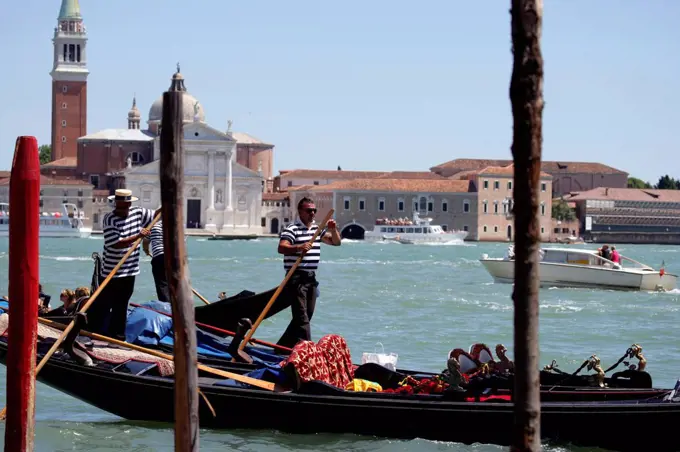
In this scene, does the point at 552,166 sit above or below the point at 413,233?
above

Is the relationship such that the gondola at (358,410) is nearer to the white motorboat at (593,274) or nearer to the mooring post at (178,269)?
the mooring post at (178,269)

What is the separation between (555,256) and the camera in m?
19.7

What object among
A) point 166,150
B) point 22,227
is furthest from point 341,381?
point 166,150

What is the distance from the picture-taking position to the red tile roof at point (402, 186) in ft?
196

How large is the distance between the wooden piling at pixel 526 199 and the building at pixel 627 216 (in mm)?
62339

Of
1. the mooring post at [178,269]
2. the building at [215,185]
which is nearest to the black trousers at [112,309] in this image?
the mooring post at [178,269]

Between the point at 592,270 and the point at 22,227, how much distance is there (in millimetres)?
14973

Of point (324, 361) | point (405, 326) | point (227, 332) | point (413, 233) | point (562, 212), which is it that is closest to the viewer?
point (324, 361)

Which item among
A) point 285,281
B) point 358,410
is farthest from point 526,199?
point 285,281

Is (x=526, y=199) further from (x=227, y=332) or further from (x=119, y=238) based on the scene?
(x=227, y=332)

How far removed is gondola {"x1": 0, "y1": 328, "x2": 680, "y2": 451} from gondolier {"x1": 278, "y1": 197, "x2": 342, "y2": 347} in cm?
66

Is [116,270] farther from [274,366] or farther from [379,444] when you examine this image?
[379,444]

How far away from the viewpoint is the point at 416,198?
61.0 meters

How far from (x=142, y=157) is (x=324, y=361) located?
55.6 metres
